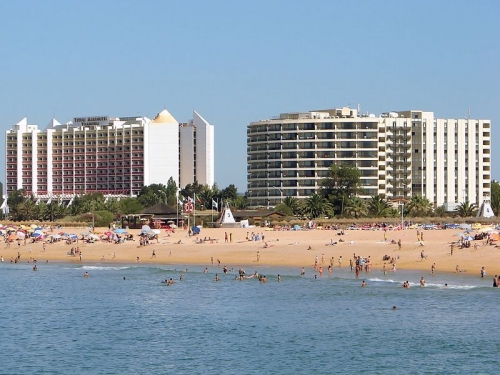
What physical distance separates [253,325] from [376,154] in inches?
3745

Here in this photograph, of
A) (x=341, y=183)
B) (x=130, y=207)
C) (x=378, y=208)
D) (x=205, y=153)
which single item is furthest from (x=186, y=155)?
(x=378, y=208)

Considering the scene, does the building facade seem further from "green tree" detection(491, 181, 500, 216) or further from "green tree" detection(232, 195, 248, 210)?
"green tree" detection(491, 181, 500, 216)

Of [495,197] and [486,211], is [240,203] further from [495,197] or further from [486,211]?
[486,211]

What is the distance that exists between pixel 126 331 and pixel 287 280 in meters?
19.2

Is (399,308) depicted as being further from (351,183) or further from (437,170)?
(437,170)

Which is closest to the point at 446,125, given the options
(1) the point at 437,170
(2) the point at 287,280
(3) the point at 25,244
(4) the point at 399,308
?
(1) the point at 437,170

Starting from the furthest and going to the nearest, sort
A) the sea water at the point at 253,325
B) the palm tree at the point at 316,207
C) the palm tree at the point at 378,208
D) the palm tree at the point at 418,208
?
the palm tree at the point at 418,208 < the palm tree at the point at 316,207 < the palm tree at the point at 378,208 < the sea water at the point at 253,325

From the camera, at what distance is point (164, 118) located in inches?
7520

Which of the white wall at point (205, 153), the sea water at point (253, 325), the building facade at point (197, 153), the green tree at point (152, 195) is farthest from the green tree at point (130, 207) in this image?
the sea water at point (253, 325)

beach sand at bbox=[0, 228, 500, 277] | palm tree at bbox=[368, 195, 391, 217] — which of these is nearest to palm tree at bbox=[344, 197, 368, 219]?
palm tree at bbox=[368, 195, 391, 217]

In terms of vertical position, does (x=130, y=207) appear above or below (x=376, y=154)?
below

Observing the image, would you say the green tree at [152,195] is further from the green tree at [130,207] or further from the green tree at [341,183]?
the green tree at [341,183]

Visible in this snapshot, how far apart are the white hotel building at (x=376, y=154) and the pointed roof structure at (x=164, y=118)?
45.7m

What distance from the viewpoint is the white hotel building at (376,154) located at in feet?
456
